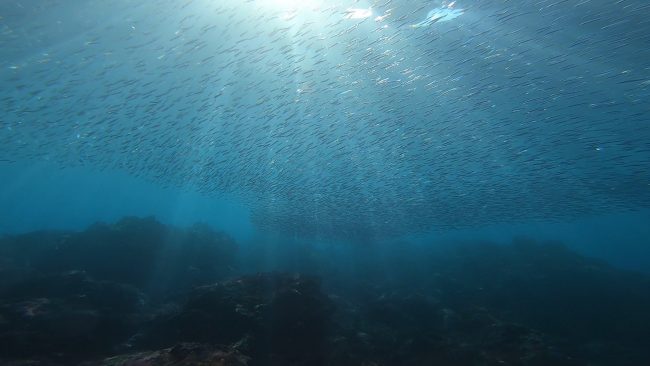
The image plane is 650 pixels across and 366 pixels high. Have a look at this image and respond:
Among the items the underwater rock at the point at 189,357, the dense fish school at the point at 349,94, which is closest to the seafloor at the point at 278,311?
the underwater rock at the point at 189,357

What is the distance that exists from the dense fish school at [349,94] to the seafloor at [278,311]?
5.75 metres

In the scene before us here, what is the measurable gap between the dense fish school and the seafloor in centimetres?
575

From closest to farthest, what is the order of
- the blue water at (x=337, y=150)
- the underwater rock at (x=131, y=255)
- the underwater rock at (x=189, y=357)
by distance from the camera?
the underwater rock at (x=189, y=357), the blue water at (x=337, y=150), the underwater rock at (x=131, y=255)

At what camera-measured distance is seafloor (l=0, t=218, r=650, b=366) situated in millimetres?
7223

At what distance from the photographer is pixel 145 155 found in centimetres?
2155

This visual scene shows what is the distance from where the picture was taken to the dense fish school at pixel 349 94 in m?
10.2

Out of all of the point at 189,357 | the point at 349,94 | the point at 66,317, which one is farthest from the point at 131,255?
the point at 189,357

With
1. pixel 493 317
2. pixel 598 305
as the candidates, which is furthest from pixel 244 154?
pixel 598 305

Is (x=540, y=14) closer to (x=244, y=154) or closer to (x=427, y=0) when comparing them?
(x=427, y=0)

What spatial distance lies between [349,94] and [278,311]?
28.4 ft

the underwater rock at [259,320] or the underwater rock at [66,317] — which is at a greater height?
the underwater rock at [66,317]

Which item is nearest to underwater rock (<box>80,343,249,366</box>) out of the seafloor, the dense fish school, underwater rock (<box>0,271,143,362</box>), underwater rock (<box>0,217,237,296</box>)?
the seafloor

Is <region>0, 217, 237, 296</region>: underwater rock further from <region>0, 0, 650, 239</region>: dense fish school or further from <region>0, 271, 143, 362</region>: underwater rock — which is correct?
<region>0, 0, 650, 239</region>: dense fish school

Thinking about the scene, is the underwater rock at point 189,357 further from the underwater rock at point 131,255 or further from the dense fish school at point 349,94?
the underwater rock at point 131,255
